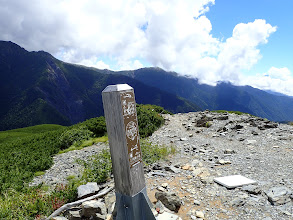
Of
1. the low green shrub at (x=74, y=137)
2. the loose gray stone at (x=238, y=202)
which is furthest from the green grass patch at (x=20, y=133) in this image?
the loose gray stone at (x=238, y=202)

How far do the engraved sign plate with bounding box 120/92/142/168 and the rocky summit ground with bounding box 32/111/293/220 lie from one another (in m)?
2.03

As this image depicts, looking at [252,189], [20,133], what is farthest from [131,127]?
[20,133]

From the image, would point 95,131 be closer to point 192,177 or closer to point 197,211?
point 192,177

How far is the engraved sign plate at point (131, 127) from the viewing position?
3.53 metres

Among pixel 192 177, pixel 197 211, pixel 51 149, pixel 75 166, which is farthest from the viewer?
pixel 51 149

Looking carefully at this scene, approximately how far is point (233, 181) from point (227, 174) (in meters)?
0.94

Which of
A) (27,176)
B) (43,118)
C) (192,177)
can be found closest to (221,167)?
(192,177)

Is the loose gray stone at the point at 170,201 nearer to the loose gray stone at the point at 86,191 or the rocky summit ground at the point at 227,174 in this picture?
the rocky summit ground at the point at 227,174

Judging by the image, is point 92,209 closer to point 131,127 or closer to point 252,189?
point 131,127

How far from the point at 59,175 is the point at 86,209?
17.0 ft

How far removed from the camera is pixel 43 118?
127125 millimetres

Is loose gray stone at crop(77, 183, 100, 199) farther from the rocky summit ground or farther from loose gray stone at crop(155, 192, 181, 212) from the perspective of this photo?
loose gray stone at crop(155, 192, 181, 212)

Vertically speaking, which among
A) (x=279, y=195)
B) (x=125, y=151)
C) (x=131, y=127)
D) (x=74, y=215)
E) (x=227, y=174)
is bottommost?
(x=227, y=174)

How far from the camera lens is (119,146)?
141 inches
